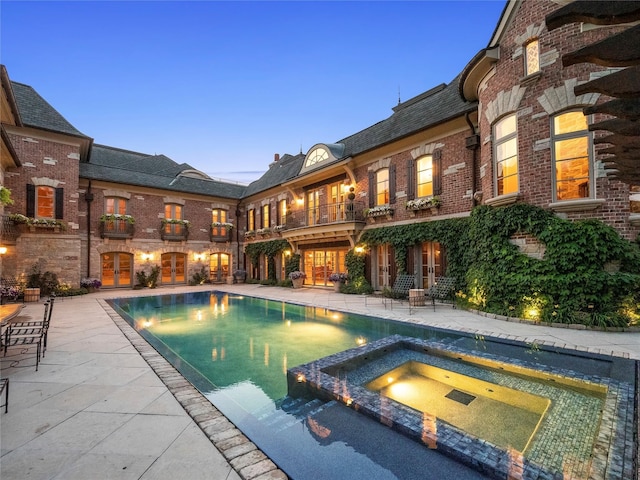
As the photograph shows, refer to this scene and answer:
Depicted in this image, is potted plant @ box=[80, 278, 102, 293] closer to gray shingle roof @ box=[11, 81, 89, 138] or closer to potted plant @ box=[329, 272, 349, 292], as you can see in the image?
gray shingle roof @ box=[11, 81, 89, 138]

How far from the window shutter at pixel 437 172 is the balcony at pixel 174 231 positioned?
15617 millimetres

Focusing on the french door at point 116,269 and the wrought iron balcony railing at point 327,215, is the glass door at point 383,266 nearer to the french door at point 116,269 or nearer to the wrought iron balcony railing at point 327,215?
the wrought iron balcony railing at point 327,215

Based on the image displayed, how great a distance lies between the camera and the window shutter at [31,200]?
13352 millimetres

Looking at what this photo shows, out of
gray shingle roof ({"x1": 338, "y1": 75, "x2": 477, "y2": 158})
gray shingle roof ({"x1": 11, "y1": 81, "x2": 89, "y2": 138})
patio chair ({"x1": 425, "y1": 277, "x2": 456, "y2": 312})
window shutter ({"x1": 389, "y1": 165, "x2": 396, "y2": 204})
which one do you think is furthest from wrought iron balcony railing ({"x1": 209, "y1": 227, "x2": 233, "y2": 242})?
patio chair ({"x1": 425, "y1": 277, "x2": 456, "y2": 312})

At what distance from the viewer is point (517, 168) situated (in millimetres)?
8086

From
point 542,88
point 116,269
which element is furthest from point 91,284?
point 542,88

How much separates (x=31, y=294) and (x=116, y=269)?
5252mm

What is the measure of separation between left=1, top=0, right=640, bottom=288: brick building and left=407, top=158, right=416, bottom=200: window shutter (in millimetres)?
55

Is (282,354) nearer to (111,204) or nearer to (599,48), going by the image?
(599,48)

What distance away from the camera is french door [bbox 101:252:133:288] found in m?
16.9

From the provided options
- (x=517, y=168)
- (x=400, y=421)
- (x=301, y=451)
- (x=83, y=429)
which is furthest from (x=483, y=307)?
(x=83, y=429)

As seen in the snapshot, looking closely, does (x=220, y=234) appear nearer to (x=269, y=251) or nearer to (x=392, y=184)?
(x=269, y=251)

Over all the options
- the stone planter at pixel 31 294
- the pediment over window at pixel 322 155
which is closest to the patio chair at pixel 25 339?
the stone planter at pixel 31 294

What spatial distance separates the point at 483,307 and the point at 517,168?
399cm
